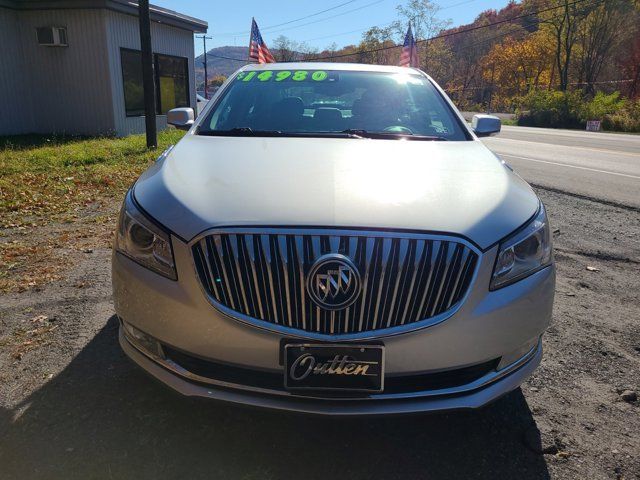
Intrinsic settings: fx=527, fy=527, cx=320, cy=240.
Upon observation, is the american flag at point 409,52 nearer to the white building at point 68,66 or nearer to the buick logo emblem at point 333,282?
the white building at point 68,66

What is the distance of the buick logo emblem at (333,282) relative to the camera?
5.91 ft

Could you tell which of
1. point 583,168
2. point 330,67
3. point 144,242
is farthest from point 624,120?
point 144,242

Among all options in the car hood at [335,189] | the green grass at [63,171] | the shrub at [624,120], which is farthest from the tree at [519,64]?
the car hood at [335,189]

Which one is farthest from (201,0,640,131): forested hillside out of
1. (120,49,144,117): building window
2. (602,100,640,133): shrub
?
(120,49,144,117): building window

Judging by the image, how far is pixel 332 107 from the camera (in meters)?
3.55

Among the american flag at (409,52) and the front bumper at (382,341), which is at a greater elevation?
the american flag at (409,52)

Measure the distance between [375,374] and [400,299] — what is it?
28 centimetres

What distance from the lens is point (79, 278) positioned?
13.2ft

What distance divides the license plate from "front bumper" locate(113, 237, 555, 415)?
41mm

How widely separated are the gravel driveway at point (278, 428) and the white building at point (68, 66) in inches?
460

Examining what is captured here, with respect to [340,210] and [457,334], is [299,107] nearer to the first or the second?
[340,210]

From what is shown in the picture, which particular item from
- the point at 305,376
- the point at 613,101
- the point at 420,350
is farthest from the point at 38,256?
the point at 613,101

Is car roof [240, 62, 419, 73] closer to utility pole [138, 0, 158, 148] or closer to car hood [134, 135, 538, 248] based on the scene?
car hood [134, 135, 538, 248]

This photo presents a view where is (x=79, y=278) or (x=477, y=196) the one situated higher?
(x=477, y=196)
